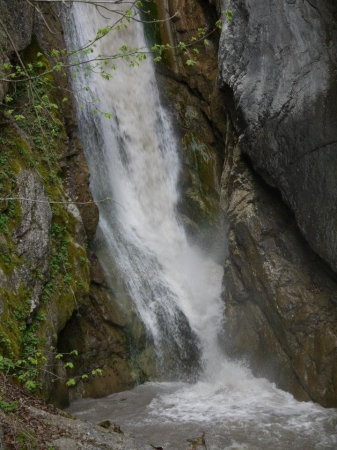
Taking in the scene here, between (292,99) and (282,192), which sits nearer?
(292,99)

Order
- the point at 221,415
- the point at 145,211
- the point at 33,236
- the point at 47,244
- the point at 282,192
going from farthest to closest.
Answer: the point at 145,211 → the point at 282,192 → the point at 47,244 → the point at 33,236 → the point at 221,415

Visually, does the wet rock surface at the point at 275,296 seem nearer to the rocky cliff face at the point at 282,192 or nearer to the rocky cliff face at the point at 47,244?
the rocky cliff face at the point at 282,192

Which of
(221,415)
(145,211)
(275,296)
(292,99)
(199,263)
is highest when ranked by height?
(292,99)

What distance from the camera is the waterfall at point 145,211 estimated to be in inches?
449

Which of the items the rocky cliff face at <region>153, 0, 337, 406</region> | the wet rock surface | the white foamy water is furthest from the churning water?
the rocky cliff face at <region>153, 0, 337, 406</region>

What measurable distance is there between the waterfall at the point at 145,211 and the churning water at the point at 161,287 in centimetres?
3

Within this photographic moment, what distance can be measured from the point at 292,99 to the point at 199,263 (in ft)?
17.0

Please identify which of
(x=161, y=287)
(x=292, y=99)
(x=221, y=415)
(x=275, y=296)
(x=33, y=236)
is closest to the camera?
(x=221, y=415)

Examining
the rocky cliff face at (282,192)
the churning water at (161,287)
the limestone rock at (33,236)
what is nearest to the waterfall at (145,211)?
the churning water at (161,287)

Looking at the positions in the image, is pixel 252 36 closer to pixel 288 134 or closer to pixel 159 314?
pixel 288 134

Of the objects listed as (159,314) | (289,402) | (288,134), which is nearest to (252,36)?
(288,134)

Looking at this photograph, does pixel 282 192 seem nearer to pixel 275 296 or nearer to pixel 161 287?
pixel 275 296

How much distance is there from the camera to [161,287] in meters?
12.0

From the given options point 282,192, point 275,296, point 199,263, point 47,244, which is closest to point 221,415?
point 275,296
